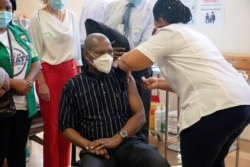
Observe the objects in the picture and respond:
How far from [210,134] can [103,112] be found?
0.61 meters

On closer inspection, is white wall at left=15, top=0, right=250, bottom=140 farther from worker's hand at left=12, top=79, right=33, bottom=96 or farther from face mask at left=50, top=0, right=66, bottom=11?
worker's hand at left=12, top=79, right=33, bottom=96

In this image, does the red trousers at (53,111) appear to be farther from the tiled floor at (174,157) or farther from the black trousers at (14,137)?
the tiled floor at (174,157)

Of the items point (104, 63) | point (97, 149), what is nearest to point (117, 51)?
point (104, 63)

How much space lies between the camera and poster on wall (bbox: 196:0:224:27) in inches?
140

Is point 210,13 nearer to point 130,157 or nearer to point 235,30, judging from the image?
point 235,30

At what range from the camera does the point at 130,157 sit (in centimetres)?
180

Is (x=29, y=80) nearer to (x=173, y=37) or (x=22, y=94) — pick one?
(x=22, y=94)

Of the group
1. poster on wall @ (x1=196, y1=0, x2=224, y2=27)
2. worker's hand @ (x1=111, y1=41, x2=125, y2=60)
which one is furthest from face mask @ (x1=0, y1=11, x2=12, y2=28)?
poster on wall @ (x1=196, y1=0, x2=224, y2=27)

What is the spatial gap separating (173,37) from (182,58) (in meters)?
0.11

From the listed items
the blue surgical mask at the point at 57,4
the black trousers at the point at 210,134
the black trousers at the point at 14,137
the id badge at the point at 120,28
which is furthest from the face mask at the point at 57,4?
the black trousers at the point at 210,134

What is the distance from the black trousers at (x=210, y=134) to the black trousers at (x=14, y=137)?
901mm

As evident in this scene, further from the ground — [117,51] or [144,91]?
[117,51]

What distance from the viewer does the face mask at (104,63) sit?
1879 mm

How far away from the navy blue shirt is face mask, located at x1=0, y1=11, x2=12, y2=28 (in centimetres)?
46
